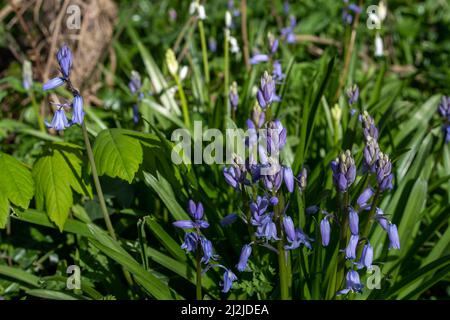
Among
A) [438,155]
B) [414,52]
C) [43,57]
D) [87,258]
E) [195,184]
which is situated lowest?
[87,258]

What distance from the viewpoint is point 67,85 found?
2561 millimetres

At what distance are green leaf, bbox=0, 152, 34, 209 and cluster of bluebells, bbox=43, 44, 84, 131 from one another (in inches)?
13.5

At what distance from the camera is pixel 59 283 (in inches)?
121

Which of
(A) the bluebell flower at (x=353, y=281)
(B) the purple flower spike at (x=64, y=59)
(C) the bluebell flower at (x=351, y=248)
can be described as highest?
(B) the purple flower spike at (x=64, y=59)

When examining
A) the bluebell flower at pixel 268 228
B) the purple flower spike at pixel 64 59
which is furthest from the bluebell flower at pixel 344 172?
the purple flower spike at pixel 64 59

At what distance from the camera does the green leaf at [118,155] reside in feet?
8.71

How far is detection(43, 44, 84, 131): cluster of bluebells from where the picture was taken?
2.51 meters

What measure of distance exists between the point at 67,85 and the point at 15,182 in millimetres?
547

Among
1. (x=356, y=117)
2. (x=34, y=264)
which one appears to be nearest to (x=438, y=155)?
(x=356, y=117)

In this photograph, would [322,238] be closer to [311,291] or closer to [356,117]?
[311,291]

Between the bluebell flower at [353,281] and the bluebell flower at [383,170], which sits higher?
the bluebell flower at [383,170]

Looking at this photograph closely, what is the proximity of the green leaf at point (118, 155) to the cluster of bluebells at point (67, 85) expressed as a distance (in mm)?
185

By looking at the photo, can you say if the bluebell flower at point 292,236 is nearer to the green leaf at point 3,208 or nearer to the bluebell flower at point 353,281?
the bluebell flower at point 353,281

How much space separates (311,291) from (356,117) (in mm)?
1024
